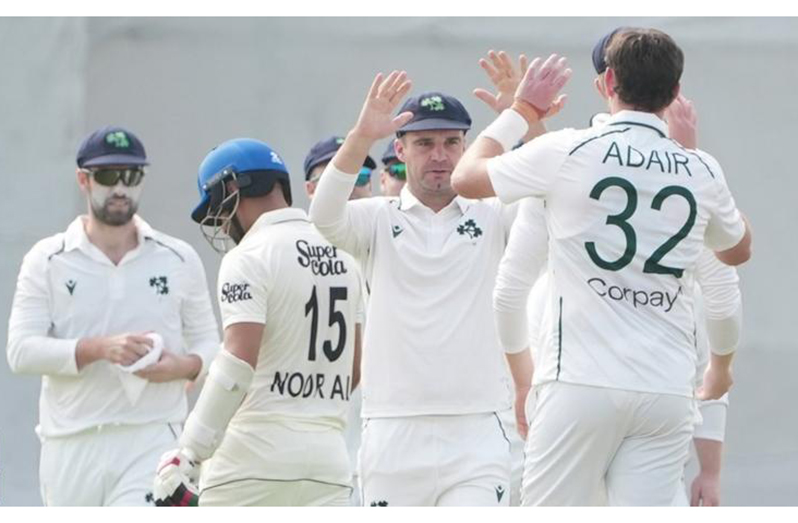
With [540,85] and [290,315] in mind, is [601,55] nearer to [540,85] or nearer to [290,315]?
[540,85]

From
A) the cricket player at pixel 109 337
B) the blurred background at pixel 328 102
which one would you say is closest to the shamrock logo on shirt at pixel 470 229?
the cricket player at pixel 109 337

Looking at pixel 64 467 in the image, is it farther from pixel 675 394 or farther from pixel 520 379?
pixel 675 394

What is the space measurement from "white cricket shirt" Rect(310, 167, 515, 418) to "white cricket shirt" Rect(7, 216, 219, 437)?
1.71 m

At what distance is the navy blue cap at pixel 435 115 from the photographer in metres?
7.36

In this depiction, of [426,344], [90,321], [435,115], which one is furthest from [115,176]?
[426,344]

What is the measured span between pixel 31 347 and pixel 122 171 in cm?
92

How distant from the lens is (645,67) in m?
5.71

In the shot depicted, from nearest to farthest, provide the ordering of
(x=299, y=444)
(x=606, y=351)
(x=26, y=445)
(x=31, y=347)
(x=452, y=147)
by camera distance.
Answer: (x=606, y=351), (x=299, y=444), (x=452, y=147), (x=31, y=347), (x=26, y=445)

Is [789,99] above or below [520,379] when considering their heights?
above

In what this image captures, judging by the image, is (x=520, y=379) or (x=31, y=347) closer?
(x=520, y=379)

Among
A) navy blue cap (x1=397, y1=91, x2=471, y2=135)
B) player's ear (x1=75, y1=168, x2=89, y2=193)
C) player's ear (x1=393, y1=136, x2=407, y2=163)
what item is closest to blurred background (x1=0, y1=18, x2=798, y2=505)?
player's ear (x1=75, y1=168, x2=89, y2=193)

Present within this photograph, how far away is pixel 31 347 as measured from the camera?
8438 millimetres

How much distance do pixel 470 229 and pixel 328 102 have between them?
4.58 m

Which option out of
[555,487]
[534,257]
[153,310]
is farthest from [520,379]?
[153,310]
